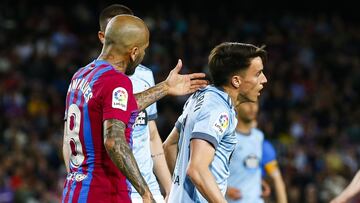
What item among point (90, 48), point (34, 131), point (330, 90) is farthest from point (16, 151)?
point (330, 90)

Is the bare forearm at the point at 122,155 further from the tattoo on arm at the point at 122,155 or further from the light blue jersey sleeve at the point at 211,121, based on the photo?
the light blue jersey sleeve at the point at 211,121

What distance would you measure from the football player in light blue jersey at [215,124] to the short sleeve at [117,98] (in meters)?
Answer: 0.55

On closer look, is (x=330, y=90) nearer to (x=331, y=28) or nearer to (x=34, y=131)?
(x=331, y=28)

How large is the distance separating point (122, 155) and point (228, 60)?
3.97ft

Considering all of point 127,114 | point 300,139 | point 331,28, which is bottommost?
point 300,139

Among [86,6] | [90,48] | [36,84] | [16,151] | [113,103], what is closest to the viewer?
[113,103]

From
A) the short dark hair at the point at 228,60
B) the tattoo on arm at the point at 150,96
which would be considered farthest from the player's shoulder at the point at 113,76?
the short dark hair at the point at 228,60

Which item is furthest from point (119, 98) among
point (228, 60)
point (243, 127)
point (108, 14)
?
point (243, 127)

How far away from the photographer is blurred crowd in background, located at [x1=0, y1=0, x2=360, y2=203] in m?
13.2

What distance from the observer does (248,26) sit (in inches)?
741

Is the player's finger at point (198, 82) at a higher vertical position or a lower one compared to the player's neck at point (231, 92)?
higher

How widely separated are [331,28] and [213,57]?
14531 mm

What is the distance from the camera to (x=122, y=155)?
4730 mm

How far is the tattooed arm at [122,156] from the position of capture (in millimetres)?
4727
